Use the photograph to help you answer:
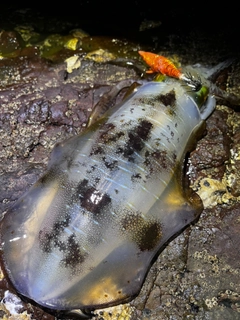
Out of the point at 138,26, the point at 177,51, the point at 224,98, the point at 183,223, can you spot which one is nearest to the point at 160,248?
the point at 183,223

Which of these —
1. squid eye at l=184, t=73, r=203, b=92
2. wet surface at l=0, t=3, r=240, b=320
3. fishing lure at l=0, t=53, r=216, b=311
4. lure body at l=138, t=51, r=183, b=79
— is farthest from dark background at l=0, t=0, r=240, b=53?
fishing lure at l=0, t=53, r=216, b=311

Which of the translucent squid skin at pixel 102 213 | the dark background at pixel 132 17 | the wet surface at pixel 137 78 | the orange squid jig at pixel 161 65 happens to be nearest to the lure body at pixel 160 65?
the orange squid jig at pixel 161 65

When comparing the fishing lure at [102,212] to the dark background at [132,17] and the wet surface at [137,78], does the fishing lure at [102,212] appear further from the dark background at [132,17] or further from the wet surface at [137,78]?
the dark background at [132,17]

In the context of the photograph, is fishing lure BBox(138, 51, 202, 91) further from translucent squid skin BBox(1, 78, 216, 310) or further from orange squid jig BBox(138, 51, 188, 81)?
translucent squid skin BBox(1, 78, 216, 310)

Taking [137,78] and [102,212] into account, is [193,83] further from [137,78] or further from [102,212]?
[102,212]

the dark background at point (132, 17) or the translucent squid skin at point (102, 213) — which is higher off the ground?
the dark background at point (132, 17)

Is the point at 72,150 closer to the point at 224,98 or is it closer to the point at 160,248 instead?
the point at 160,248

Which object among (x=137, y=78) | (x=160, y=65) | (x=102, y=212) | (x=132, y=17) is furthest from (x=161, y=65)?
(x=102, y=212)
